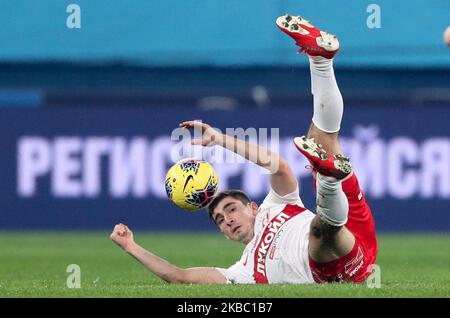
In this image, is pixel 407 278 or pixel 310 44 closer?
pixel 310 44

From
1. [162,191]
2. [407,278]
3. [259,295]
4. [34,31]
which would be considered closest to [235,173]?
[162,191]

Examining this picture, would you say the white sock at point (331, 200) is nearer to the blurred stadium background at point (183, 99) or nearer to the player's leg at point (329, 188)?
the player's leg at point (329, 188)

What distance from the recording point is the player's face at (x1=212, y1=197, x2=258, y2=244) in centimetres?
1062

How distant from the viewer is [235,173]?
19.3 meters

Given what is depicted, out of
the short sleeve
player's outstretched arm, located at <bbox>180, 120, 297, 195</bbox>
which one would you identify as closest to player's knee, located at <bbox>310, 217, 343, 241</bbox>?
player's outstretched arm, located at <bbox>180, 120, 297, 195</bbox>

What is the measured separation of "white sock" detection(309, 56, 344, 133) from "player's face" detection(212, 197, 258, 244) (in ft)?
3.35

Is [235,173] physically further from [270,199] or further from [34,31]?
[270,199]

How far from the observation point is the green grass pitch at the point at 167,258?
30.5 feet

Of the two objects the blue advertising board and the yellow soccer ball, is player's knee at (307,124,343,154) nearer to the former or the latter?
the yellow soccer ball

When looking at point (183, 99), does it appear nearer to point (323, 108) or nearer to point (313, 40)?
point (323, 108)

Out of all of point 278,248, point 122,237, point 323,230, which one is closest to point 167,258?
point 122,237

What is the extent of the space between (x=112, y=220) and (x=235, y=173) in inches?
83.1

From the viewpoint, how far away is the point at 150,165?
19141mm

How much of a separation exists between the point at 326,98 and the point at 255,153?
104cm
